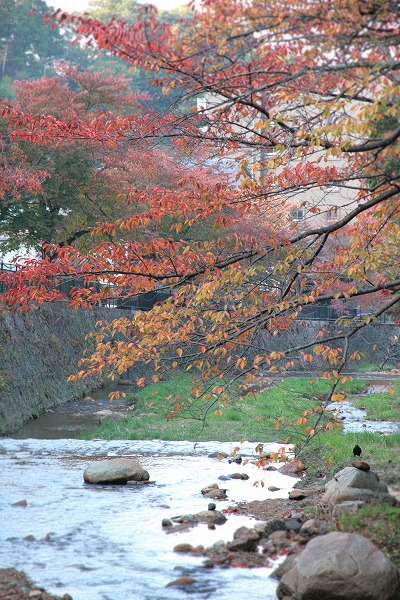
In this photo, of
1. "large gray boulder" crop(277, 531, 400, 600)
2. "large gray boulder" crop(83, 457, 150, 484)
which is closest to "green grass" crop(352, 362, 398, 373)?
"large gray boulder" crop(83, 457, 150, 484)

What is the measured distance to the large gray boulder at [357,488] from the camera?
28.6 ft

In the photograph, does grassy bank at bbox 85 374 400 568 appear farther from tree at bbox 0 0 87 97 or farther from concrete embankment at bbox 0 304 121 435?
tree at bbox 0 0 87 97

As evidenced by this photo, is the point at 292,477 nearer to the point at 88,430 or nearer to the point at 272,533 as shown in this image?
the point at 272,533

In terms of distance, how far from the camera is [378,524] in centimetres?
768

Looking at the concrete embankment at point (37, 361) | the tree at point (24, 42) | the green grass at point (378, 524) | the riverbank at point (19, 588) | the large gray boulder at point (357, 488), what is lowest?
the riverbank at point (19, 588)

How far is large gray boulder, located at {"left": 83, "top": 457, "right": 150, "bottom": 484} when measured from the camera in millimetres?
11383

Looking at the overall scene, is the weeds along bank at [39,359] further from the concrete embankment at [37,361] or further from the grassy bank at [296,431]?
the grassy bank at [296,431]

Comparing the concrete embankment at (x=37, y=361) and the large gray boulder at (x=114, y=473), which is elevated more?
the concrete embankment at (x=37, y=361)

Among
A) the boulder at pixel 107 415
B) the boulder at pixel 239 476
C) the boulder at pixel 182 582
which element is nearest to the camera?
the boulder at pixel 182 582

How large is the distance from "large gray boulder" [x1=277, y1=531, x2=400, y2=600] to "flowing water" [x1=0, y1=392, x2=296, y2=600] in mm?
456

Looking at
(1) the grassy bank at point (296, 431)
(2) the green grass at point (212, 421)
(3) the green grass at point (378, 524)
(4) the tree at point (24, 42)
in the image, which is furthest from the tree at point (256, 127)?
(4) the tree at point (24, 42)

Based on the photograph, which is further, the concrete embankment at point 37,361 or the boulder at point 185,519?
the concrete embankment at point 37,361

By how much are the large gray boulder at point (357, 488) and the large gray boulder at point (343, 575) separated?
219 cm

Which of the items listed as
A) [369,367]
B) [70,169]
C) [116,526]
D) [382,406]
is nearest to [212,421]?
[382,406]
